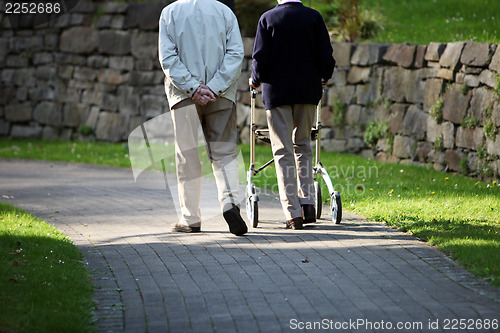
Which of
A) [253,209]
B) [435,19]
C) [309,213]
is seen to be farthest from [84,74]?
[309,213]

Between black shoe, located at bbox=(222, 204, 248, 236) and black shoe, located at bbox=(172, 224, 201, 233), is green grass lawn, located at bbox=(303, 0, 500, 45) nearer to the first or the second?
black shoe, located at bbox=(222, 204, 248, 236)

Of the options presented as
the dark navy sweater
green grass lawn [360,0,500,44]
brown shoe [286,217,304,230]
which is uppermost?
green grass lawn [360,0,500,44]

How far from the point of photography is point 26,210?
23.5 feet

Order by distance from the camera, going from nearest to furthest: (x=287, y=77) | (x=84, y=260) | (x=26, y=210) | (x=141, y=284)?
(x=141, y=284) → (x=84, y=260) → (x=287, y=77) → (x=26, y=210)

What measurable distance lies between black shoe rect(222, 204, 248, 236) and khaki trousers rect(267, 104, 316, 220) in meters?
0.50

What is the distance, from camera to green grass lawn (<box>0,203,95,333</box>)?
3.58 m

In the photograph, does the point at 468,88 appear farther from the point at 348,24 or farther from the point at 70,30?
the point at 70,30

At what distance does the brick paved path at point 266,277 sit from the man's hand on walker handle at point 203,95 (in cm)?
116

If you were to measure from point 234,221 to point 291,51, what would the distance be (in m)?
1.53

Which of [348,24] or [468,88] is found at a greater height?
[348,24]

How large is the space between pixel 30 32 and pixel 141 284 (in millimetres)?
12218

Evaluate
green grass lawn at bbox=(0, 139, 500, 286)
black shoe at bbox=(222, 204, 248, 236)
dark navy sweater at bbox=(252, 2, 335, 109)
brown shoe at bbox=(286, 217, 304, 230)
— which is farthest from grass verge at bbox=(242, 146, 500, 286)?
dark navy sweater at bbox=(252, 2, 335, 109)

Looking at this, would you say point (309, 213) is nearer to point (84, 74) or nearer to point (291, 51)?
point (291, 51)

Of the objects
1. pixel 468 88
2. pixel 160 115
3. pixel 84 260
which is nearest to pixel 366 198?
pixel 468 88
